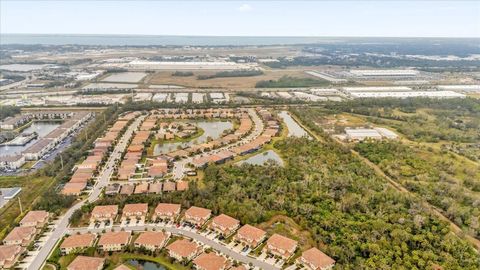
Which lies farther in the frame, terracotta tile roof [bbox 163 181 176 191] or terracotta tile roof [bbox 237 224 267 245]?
terracotta tile roof [bbox 163 181 176 191]

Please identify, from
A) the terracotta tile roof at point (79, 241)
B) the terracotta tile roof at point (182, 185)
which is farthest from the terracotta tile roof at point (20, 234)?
the terracotta tile roof at point (182, 185)

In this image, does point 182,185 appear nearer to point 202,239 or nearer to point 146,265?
point 202,239

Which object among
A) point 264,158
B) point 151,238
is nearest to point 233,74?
point 264,158

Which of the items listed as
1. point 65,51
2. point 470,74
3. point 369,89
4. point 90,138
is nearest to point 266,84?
point 369,89

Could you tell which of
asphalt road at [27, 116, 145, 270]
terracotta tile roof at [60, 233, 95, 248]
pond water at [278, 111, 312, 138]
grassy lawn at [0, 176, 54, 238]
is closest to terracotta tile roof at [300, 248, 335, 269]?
terracotta tile roof at [60, 233, 95, 248]

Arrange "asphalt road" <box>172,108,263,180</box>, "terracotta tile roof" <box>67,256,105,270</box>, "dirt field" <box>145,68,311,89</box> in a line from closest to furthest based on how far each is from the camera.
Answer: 1. "terracotta tile roof" <box>67,256,105,270</box>
2. "asphalt road" <box>172,108,263,180</box>
3. "dirt field" <box>145,68,311,89</box>

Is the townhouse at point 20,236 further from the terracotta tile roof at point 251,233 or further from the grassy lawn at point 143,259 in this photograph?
the terracotta tile roof at point 251,233

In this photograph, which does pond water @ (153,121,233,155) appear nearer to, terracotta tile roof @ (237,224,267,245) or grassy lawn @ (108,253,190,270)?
grassy lawn @ (108,253,190,270)
